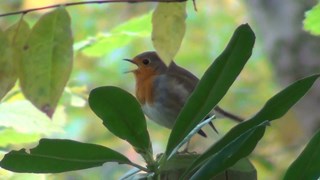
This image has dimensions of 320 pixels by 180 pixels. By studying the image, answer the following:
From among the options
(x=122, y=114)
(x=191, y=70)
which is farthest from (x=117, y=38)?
A: (x=191, y=70)

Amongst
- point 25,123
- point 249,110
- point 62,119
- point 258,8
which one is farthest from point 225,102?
point 25,123

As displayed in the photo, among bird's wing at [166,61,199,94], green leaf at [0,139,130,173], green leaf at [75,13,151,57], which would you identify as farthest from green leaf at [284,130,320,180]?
bird's wing at [166,61,199,94]

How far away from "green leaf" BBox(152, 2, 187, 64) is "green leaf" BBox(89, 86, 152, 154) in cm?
27

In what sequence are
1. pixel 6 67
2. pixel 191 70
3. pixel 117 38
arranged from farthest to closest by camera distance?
1. pixel 191 70
2. pixel 117 38
3. pixel 6 67

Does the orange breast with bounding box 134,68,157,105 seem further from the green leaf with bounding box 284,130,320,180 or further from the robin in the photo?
the green leaf with bounding box 284,130,320,180

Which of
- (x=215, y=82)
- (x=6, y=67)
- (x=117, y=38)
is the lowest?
(x=117, y=38)

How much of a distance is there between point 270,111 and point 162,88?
3.85 feet

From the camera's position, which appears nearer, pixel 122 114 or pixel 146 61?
pixel 122 114

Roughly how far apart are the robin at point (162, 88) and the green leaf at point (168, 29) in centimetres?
66

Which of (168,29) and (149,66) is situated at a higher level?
(168,29)

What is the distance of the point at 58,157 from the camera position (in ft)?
2.07

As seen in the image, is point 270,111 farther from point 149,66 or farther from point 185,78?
point 149,66

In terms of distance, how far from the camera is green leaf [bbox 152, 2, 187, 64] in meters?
0.90

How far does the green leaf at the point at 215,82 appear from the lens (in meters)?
0.62
